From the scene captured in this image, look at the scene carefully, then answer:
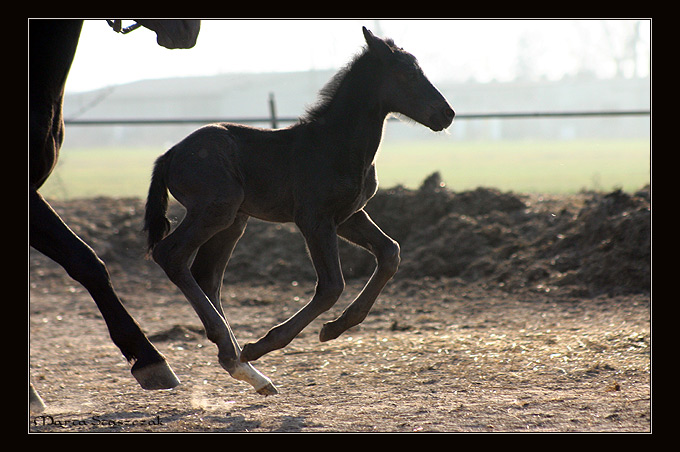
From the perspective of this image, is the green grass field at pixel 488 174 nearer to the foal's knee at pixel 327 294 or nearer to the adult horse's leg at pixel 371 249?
the adult horse's leg at pixel 371 249

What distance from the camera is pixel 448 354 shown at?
5781 millimetres

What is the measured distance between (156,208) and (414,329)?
311 centimetres

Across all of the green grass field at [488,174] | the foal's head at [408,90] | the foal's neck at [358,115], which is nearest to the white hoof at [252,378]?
the foal's neck at [358,115]

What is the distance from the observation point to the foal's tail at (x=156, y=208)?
467cm

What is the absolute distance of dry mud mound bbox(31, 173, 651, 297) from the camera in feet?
27.5

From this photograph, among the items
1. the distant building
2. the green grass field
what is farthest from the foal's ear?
the distant building

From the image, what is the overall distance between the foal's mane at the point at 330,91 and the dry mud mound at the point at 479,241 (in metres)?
3.84

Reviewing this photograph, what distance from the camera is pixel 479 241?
9.45 metres

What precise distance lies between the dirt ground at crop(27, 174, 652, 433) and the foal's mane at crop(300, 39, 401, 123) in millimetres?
1776

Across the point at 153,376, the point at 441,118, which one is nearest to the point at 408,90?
the point at 441,118

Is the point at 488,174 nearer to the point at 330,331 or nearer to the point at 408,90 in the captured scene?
the point at 408,90

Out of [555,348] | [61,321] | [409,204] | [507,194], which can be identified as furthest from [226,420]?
[507,194]

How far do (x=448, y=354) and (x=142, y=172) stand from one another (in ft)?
74.7

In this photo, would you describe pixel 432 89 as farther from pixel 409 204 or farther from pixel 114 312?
pixel 409 204
